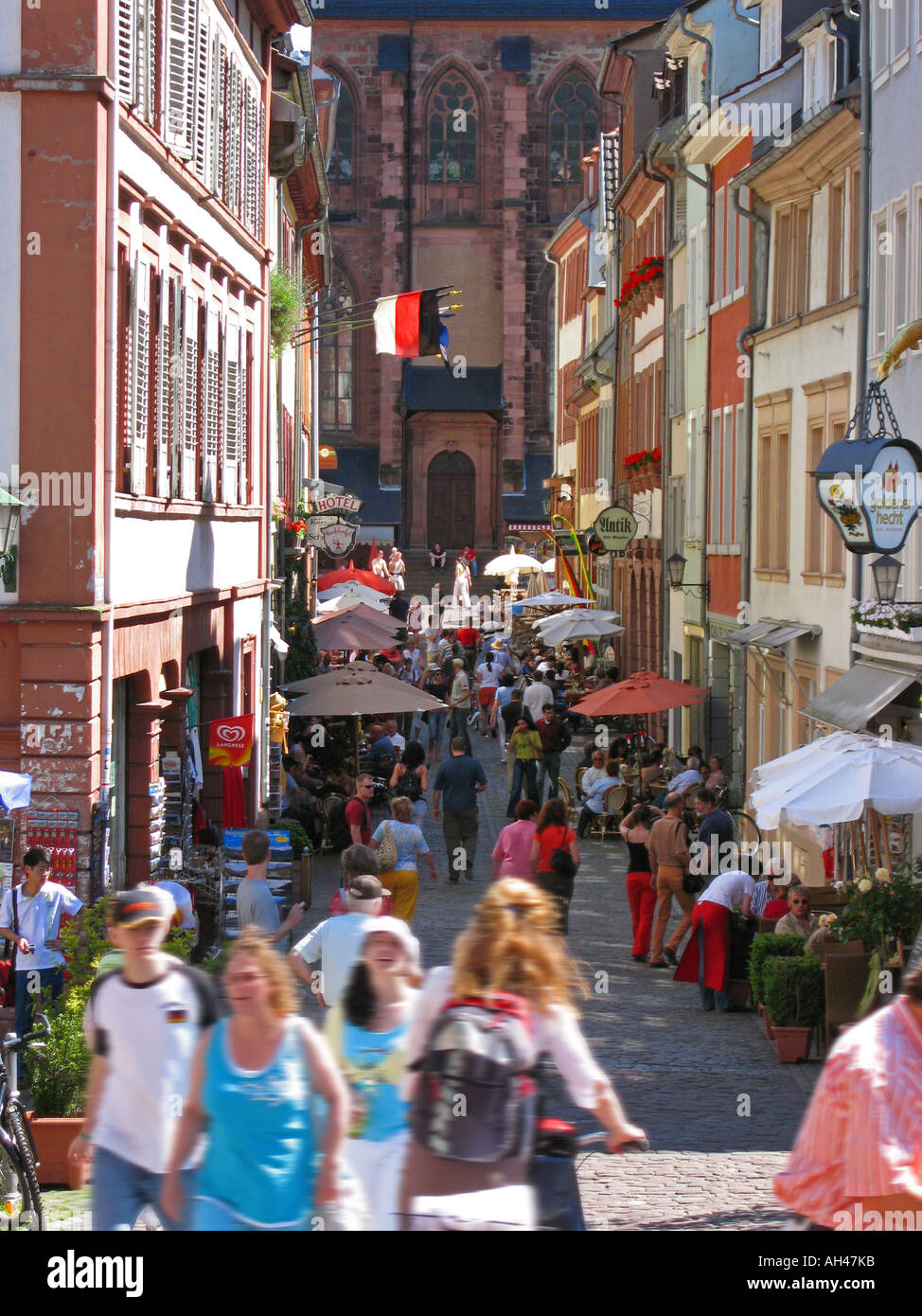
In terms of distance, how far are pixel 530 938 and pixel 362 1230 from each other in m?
1.01

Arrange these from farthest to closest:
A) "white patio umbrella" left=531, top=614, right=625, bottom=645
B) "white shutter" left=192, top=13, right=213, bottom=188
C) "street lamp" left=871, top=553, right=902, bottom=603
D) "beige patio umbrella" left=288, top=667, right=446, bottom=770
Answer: "white patio umbrella" left=531, top=614, right=625, bottom=645 < "beige patio umbrella" left=288, top=667, right=446, bottom=770 < "white shutter" left=192, top=13, right=213, bottom=188 < "street lamp" left=871, top=553, right=902, bottom=603

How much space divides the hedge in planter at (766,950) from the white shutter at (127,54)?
7.16m

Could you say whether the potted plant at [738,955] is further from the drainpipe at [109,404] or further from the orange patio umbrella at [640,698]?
the orange patio umbrella at [640,698]

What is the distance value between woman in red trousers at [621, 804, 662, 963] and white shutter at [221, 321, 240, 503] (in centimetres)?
622

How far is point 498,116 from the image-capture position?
6619 centimetres

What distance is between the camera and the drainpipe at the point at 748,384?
23.7 meters

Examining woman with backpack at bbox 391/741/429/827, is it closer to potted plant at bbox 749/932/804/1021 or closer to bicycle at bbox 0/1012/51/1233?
potted plant at bbox 749/932/804/1021

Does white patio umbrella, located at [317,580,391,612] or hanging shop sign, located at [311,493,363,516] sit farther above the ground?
hanging shop sign, located at [311,493,363,516]

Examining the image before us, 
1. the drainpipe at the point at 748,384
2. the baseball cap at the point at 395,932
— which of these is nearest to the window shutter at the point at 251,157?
the drainpipe at the point at 748,384

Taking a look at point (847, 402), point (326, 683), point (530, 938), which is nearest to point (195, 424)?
point (326, 683)

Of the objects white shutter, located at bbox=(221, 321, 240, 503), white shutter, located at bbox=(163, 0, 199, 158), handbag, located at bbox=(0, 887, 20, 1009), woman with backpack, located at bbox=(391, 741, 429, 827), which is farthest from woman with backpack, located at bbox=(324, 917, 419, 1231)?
white shutter, located at bbox=(221, 321, 240, 503)

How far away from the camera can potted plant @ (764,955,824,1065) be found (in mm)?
12773

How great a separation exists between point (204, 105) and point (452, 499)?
4732 centimetres
